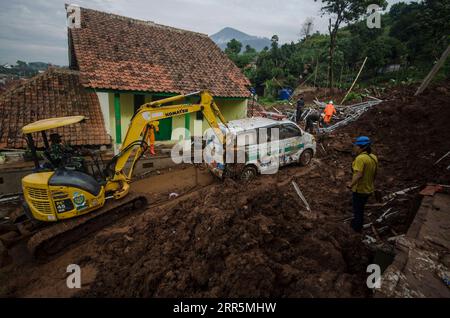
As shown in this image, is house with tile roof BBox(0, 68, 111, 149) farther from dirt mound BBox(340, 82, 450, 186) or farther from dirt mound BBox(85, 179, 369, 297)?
dirt mound BBox(340, 82, 450, 186)

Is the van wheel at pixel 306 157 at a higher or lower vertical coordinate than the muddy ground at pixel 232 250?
higher

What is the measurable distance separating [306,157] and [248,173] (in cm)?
285

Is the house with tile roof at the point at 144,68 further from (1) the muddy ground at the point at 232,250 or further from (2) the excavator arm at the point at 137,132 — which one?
(1) the muddy ground at the point at 232,250

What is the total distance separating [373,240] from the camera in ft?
14.3

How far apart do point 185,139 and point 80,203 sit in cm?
750

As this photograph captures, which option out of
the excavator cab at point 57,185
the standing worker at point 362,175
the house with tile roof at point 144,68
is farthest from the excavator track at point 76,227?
the house with tile roof at point 144,68

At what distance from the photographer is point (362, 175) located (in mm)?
4527

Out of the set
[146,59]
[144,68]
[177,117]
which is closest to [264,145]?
[177,117]

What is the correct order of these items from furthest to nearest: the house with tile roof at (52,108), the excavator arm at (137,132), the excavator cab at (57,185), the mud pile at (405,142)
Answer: the house with tile roof at (52,108), the mud pile at (405,142), the excavator arm at (137,132), the excavator cab at (57,185)

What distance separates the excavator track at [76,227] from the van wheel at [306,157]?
19.1 ft

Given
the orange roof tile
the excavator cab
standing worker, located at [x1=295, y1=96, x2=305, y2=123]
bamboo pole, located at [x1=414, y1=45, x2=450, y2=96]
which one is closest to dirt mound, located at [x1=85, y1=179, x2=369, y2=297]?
the excavator cab

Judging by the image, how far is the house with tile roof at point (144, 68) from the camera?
10.2 m
